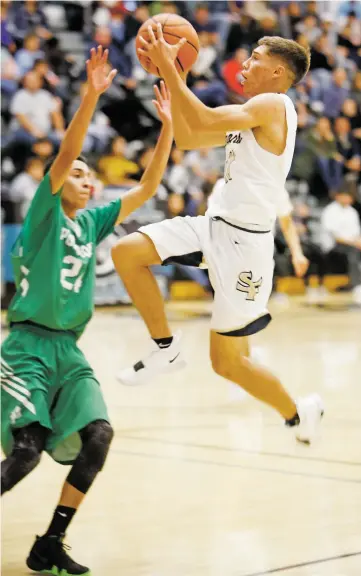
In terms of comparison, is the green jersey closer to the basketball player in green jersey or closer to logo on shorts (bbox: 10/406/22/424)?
the basketball player in green jersey

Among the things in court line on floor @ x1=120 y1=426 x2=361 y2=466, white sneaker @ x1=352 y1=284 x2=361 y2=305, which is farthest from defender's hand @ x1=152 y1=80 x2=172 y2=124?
white sneaker @ x1=352 y1=284 x2=361 y2=305

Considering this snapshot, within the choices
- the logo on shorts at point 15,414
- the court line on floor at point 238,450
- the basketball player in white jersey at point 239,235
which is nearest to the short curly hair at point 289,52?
the basketball player in white jersey at point 239,235

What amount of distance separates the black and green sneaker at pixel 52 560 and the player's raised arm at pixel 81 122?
1.23 m

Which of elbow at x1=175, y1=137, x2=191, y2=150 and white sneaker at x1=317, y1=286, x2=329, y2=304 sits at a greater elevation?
elbow at x1=175, y1=137, x2=191, y2=150

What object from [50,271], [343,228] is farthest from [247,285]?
[343,228]

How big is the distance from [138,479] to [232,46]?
10777mm

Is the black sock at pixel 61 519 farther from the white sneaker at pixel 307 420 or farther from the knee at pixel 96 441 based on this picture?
the white sneaker at pixel 307 420

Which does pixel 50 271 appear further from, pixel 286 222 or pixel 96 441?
pixel 286 222

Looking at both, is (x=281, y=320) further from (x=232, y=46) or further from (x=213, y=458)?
(x=213, y=458)

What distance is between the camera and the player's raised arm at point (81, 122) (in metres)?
3.70

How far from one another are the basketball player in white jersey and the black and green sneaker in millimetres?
1045

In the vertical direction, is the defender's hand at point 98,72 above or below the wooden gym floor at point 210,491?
above

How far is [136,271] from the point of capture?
14.9 ft

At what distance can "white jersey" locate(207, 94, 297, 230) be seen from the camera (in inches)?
169
